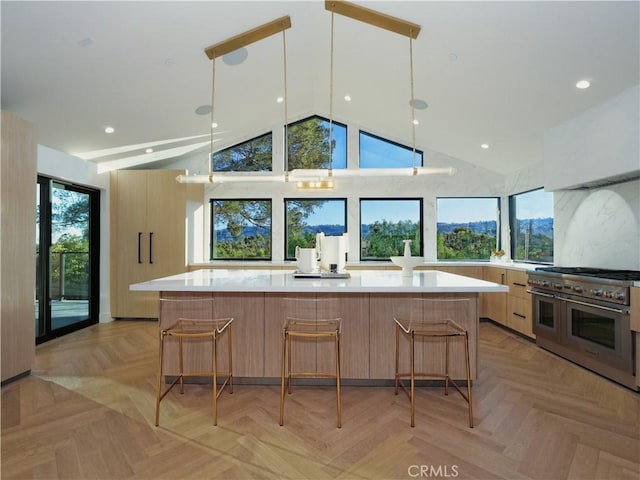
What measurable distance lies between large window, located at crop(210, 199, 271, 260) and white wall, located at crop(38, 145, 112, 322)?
5.17ft

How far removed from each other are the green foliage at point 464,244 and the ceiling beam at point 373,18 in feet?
11.2

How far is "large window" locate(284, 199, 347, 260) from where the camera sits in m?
5.77

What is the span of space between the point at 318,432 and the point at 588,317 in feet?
9.04

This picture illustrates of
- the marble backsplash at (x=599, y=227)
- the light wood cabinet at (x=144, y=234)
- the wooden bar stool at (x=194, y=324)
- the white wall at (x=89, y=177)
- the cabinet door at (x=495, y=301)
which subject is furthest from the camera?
the light wood cabinet at (x=144, y=234)

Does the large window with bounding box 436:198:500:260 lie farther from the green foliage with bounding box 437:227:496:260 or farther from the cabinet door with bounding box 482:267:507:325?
the cabinet door with bounding box 482:267:507:325

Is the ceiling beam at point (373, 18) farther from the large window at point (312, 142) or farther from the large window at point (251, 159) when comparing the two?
the large window at point (251, 159)

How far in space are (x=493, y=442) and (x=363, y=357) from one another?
104 centimetres

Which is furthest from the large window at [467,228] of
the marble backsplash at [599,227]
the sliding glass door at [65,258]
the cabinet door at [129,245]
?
the sliding glass door at [65,258]

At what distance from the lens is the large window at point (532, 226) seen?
15.2ft

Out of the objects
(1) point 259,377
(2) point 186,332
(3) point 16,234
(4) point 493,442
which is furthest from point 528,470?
(3) point 16,234

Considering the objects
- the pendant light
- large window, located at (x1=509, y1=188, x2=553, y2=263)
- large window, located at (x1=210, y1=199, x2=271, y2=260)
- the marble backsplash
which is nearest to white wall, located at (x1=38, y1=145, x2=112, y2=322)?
large window, located at (x1=210, y1=199, x2=271, y2=260)

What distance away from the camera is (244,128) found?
543 centimetres

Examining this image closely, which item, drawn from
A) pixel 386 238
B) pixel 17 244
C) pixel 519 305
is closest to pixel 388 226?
pixel 386 238

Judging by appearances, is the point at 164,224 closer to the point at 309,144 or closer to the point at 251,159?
the point at 251,159
